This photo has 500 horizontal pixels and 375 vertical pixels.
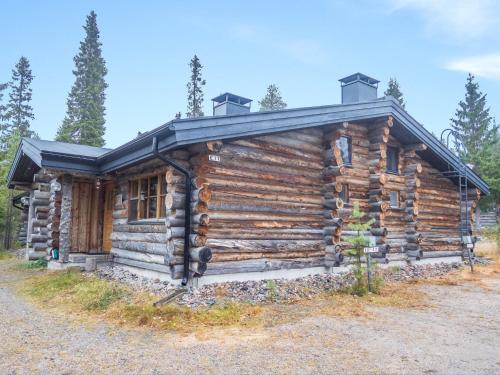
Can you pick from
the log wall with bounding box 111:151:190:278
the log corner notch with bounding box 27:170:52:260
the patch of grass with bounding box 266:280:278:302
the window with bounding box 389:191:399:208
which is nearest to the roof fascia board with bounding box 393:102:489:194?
the window with bounding box 389:191:399:208

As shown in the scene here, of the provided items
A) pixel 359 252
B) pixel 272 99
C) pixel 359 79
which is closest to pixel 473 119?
pixel 272 99

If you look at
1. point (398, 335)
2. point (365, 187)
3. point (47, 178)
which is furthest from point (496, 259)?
point (47, 178)

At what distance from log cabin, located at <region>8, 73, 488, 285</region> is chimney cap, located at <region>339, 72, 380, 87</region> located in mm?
40

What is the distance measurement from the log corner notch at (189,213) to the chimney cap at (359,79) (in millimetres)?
7925

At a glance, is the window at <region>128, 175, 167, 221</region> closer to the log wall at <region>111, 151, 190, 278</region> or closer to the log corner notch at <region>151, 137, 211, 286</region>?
the log wall at <region>111, 151, 190, 278</region>

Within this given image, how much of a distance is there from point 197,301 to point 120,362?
308 centimetres

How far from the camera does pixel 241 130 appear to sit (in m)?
9.30

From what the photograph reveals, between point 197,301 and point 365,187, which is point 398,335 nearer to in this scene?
point 197,301

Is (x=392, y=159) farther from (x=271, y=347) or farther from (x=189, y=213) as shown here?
(x=271, y=347)

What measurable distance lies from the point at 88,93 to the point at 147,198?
2885 cm

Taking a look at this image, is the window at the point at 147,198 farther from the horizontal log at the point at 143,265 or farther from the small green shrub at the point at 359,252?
the small green shrub at the point at 359,252

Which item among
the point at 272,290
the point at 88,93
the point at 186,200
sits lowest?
the point at 272,290

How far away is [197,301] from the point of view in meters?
8.29

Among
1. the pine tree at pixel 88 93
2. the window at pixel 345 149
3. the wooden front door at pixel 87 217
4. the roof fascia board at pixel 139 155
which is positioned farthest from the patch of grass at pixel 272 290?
the pine tree at pixel 88 93
